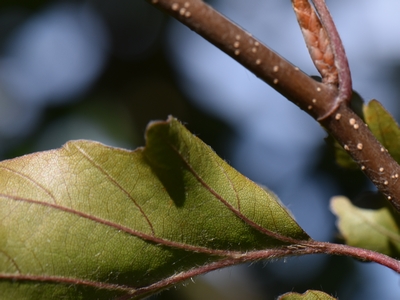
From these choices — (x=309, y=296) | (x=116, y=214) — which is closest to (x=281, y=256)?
(x=309, y=296)

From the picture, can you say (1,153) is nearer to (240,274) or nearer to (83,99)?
(83,99)

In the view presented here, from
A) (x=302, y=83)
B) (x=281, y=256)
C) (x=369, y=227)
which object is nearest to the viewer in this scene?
(x=302, y=83)

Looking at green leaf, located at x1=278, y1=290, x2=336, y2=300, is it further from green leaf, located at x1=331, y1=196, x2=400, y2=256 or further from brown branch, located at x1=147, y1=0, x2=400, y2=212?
green leaf, located at x1=331, y1=196, x2=400, y2=256

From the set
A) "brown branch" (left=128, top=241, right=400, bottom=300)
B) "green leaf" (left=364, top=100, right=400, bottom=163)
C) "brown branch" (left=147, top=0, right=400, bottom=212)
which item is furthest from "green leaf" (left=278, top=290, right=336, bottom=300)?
"green leaf" (left=364, top=100, right=400, bottom=163)

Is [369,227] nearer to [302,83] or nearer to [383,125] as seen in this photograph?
[383,125]

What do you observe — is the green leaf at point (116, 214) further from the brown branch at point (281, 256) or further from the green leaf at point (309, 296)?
the green leaf at point (309, 296)

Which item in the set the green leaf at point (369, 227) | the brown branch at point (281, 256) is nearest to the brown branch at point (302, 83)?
the brown branch at point (281, 256)
